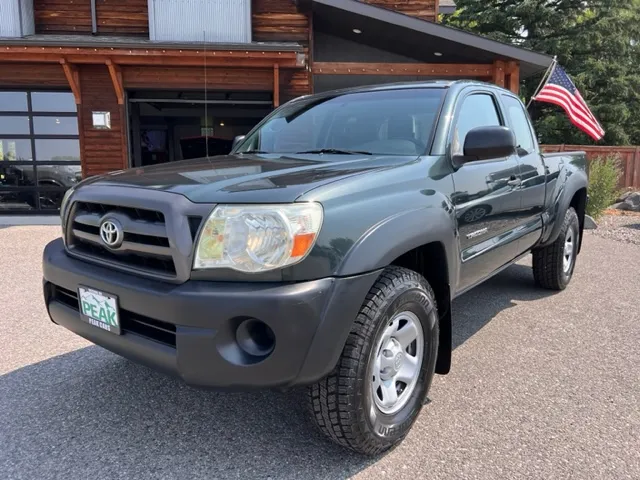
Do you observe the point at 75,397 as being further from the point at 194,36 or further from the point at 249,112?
the point at 249,112

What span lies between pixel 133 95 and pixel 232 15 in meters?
2.67

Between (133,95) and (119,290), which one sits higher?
(133,95)

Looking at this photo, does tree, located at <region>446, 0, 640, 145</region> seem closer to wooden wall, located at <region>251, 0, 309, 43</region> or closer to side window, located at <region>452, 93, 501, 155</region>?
wooden wall, located at <region>251, 0, 309, 43</region>

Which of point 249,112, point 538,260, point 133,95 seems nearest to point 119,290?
point 538,260

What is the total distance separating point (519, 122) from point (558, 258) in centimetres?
140

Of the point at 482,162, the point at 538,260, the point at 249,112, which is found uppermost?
the point at 249,112

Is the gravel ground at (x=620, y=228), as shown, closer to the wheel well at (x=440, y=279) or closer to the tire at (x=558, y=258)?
the tire at (x=558, y=258)

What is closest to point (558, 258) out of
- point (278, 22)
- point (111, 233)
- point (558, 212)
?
point (558, 212)

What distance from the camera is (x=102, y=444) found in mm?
2395

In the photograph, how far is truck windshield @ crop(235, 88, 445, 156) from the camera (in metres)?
2.97

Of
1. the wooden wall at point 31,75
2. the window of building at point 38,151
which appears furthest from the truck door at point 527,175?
the window of building at point 38,151

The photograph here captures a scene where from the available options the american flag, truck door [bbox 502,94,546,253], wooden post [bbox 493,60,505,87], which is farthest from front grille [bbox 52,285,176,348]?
wooden post [bbox 493,60,505,87]

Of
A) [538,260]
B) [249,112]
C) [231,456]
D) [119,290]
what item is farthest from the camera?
[249,112]

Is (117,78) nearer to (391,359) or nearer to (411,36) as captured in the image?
(411,36)
